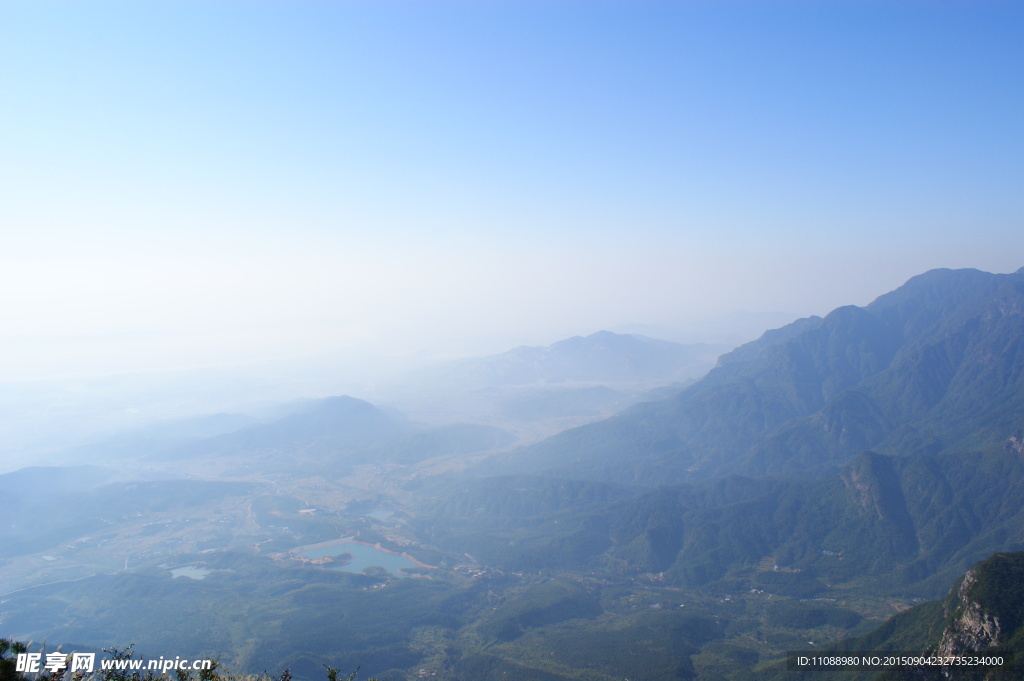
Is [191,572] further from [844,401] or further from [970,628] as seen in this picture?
[844,401]

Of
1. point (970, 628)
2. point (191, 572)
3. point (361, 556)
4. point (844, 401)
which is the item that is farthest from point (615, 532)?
point (191, 572)

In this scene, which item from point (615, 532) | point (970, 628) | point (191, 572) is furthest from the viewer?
point (615, 532)

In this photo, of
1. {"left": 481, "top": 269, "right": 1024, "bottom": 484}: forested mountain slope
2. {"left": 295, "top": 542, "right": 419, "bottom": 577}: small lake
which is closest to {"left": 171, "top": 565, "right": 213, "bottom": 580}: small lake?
{"left": 295, "top": 542, "right": 419, "bottom": 577}: small lake

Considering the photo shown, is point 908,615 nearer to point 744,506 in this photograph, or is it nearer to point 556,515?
point 744,506

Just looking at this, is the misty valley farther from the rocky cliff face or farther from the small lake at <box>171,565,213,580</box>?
the small lake at <box>171,565,213,580</box>

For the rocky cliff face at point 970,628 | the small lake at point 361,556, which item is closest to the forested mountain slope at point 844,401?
the small lake at point 361,556

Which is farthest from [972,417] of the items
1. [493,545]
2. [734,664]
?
[493,545]
